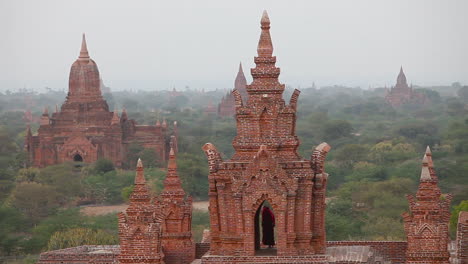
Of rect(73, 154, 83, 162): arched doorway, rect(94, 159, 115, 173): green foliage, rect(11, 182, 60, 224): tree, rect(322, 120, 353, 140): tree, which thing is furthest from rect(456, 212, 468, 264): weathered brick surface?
rect(322, 120, 353, 140): tree

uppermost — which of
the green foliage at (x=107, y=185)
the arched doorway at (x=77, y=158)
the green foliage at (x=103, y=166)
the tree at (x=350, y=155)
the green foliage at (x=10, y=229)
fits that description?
the tree at (x=350, y=155)

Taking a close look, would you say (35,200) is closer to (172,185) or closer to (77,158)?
(77,158)

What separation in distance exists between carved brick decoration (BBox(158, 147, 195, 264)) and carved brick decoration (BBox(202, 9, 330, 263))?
10.8ft

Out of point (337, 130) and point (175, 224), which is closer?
point (175, 224)

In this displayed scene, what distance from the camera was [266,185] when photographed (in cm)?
2450

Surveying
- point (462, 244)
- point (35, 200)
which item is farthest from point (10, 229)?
point (462, 244)

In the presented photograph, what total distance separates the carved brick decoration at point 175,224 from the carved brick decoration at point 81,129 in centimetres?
6318

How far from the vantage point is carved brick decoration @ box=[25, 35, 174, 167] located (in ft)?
304

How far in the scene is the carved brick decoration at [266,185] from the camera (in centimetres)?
2448

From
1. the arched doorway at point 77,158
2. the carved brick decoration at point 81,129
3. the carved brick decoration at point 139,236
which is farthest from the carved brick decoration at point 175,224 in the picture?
the arched doorway at point 77,158

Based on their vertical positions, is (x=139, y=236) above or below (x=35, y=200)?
above

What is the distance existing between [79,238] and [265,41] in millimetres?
29109

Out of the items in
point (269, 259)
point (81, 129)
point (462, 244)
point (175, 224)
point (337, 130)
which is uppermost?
point (337, 130)

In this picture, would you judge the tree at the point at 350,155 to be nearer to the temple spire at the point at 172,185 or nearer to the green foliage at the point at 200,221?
the green foliage at the point at 200,221
